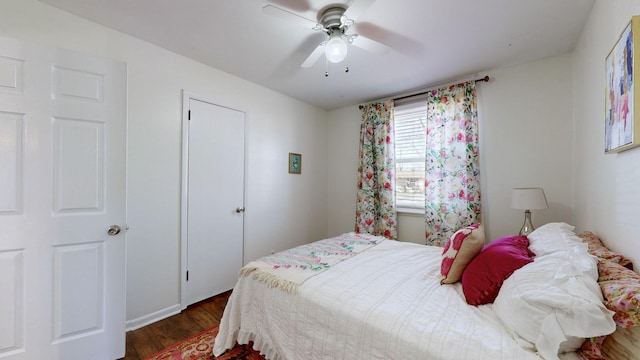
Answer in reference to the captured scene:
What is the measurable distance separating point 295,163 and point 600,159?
2.96m

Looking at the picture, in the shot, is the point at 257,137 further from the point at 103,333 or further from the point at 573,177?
the point at 573,177

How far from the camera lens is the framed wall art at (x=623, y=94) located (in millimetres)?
1015

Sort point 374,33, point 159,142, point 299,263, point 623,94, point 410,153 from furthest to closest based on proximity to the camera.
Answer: point 410,153 → point 159,142 → point 374,33 → point 299,263 → point 623,94

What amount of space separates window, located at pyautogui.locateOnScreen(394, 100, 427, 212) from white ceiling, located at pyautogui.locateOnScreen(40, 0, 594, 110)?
49 centimetres

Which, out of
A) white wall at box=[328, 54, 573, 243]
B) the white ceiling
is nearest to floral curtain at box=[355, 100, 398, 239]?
the white ceiling

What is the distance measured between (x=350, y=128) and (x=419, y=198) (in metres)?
1.48

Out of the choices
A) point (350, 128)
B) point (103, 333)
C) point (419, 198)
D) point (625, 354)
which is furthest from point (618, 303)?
point (350, 128)

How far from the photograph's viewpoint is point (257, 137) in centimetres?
308

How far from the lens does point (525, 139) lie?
2.45 meters

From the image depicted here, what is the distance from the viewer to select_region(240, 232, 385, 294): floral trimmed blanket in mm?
1533

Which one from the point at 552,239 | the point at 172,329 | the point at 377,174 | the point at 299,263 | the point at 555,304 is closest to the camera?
the point at 555,304

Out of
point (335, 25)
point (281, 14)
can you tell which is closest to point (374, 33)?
point (335, 25)

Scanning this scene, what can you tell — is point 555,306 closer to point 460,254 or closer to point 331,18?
point 460,254

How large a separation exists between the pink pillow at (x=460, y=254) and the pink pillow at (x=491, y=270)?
8cm
